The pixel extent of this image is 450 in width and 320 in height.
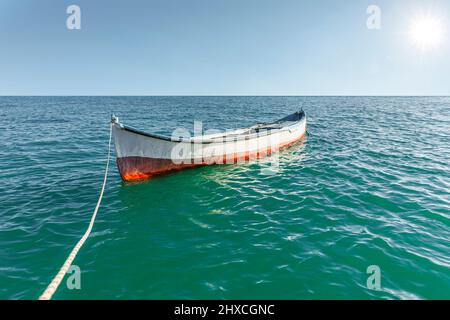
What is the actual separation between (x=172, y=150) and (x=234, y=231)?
5.96 meters

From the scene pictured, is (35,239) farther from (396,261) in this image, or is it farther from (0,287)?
(396,261)

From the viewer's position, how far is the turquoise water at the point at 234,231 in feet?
18.6

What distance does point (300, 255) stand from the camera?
664cm

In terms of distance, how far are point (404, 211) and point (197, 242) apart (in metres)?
7.09

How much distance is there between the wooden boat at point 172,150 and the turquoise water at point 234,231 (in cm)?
63

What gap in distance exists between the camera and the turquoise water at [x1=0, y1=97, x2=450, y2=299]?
18.6 feet

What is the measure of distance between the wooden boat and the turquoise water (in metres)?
0.63
